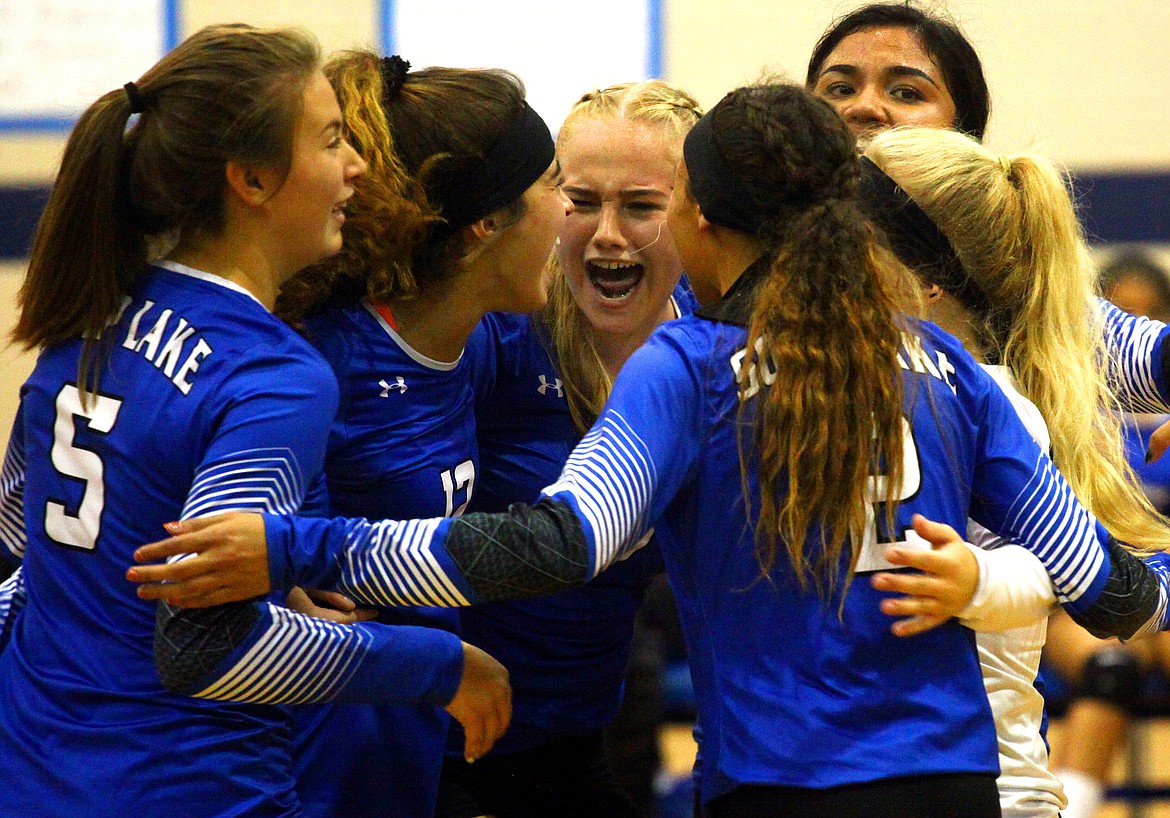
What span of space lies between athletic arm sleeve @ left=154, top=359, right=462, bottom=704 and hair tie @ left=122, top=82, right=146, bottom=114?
0.42 m

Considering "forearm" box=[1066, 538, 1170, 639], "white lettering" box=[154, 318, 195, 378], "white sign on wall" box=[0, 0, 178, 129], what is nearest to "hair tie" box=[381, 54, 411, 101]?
"white lettering" box=[154, 318, 195, 378]

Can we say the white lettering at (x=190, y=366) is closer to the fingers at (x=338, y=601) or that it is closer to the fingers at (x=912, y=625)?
the fingers at (x=338, y=601)

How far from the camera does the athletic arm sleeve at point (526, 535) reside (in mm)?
1671

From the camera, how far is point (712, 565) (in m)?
1.78

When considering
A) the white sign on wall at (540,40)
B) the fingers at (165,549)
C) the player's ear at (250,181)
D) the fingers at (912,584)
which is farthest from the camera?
the white sign on wall at (540,40)

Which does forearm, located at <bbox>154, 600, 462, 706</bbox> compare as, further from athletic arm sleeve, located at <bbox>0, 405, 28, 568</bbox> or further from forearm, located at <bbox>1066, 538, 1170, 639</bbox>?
forearm, located at <bbox>1066, 538, 1170, 639</bbox>

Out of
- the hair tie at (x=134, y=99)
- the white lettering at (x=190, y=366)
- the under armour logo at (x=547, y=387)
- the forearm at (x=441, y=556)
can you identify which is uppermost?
the hair tie at (x=134, y=99)

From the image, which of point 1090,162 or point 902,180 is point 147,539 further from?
point 1090,162

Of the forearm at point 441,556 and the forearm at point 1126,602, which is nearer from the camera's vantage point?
the forearm at point 441,556

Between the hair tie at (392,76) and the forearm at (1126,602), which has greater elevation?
the hair tie at (392,76)

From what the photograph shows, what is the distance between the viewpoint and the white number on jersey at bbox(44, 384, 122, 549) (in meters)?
1.74

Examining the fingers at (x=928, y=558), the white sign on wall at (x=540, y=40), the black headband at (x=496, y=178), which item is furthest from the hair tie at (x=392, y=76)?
the white sign on wall at (x=540, y=40)

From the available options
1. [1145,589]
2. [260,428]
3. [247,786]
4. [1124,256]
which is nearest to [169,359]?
[260,428]

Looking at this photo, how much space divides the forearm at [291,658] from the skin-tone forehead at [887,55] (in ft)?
5.92
